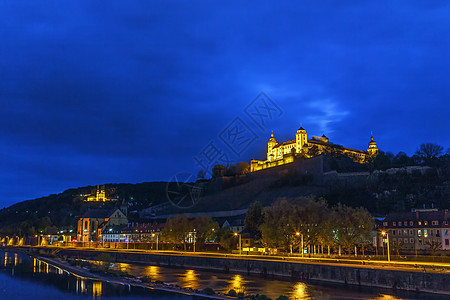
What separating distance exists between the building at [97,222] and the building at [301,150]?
63.6 metres

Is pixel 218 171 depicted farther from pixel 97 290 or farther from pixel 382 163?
pixel 97 290

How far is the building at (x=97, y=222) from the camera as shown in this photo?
125000mm

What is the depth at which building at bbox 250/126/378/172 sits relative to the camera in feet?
522

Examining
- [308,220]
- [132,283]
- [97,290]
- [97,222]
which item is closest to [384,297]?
[308,220]

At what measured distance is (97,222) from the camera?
416 feet

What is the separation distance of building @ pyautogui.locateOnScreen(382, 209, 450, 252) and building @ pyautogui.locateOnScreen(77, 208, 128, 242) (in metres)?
79.1

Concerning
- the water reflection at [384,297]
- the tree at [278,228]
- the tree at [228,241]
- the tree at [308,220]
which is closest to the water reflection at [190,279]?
the tree at [278,228]

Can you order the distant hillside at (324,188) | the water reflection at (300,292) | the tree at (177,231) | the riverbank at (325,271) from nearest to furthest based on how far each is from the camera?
the riverbank at (325,271), the water reflection at (300,292), the tree at (177,231), the distant hillside at (324,188)

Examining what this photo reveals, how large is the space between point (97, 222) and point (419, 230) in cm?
9013

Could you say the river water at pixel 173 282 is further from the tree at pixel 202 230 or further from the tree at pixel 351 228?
the tree at pixel 202 230

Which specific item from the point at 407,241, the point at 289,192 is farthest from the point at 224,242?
the point at 289,192

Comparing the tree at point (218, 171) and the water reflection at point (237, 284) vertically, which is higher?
the tree at point (218, 171)

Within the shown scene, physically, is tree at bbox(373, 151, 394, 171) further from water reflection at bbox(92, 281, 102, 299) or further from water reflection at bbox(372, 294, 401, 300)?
water reflection at bbox(92, 281, 102, 299)

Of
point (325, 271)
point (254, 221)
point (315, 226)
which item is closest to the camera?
point (325, 271)
